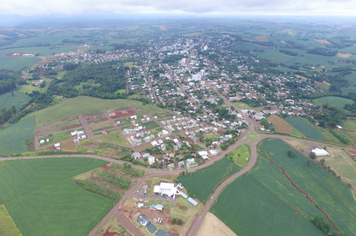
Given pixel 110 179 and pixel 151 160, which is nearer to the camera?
pixel 110 179

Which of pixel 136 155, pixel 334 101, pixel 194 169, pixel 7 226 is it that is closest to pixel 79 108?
pixel 136 155

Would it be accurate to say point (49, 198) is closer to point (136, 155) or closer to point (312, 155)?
point (136, 155)

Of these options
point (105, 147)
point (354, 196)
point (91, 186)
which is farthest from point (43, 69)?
point (354, 196)

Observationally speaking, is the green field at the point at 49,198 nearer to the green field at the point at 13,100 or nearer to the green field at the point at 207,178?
the green field at the point at 207,178

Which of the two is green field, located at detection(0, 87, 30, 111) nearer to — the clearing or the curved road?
the curved road

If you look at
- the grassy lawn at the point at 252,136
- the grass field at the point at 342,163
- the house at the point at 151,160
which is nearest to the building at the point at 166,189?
the house at the point at 151,160

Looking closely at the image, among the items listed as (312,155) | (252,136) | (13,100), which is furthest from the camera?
(13,100)

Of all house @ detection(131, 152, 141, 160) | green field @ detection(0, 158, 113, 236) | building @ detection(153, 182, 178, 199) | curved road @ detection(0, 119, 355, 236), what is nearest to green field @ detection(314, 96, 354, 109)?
curved road @ detection(0, 119, 355, 236)

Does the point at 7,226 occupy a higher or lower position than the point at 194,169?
higher
